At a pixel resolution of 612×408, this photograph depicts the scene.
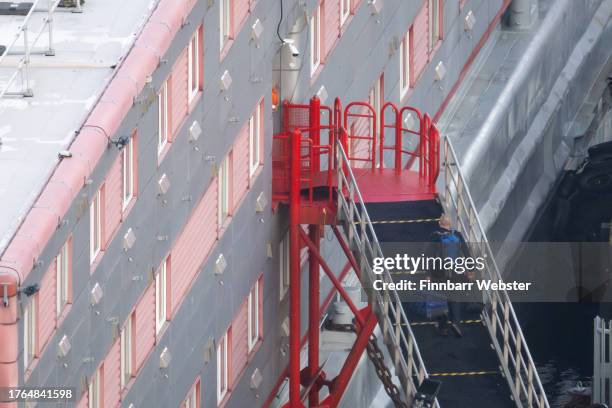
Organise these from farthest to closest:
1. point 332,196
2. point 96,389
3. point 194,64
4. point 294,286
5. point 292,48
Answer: point 294,286
point 292,48
point 332,196
point 194,64
point 96,389

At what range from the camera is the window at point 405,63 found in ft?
169

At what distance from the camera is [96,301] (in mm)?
40594

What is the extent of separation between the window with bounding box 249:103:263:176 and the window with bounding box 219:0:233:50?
5.38 feet

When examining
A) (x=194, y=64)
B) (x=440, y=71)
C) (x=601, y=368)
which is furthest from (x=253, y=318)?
(x=601, y=368)

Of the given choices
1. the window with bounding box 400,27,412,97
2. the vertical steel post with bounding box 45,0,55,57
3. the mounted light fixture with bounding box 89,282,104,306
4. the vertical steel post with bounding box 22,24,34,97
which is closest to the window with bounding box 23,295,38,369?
the mounted light fixture with bounding box 89,282,104,306

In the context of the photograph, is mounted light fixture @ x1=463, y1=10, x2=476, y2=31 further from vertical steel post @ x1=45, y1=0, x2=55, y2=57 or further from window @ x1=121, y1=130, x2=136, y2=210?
window @ x1=121, y1=130, x2=136, y2=210

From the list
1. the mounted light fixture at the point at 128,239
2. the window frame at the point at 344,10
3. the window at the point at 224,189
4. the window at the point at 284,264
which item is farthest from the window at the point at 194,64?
the window frame at the point at 344,10

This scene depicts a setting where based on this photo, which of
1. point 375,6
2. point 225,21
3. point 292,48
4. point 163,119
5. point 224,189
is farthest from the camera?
point 375,6

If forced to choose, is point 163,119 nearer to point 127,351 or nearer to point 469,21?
point 127,351

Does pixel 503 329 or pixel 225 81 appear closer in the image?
pixel 225 81

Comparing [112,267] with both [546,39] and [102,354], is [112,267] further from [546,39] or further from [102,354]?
[546,39]

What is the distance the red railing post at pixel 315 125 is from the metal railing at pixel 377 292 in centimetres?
96

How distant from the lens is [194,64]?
143 ft

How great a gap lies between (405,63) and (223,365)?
8268 millimetres
